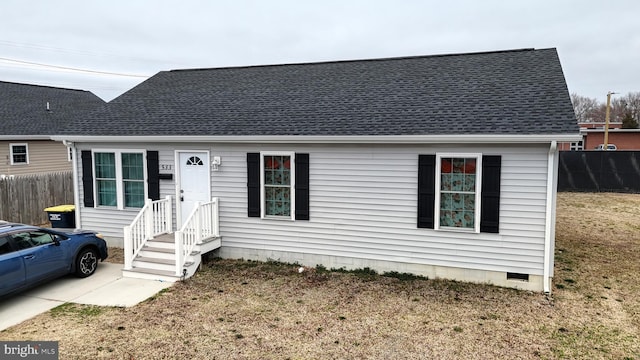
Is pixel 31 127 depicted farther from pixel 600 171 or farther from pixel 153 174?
pixel 600 171

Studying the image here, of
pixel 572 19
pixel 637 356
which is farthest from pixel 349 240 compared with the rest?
pixel 572 19

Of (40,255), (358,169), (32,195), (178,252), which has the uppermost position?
(358,169)

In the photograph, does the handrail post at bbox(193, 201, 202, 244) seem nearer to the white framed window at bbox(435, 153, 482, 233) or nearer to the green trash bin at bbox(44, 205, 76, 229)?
the white framed window at bbox(435, 153, 482, 233)

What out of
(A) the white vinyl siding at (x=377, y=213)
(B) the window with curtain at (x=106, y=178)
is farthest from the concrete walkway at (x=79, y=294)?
(B) the window with curtain at (x=106, y=178)

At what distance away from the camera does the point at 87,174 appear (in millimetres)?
10031

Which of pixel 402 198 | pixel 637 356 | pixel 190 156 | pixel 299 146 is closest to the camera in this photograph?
pixel 637 356

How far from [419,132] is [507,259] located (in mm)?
2740

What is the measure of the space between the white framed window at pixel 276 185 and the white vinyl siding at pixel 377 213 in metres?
0.20

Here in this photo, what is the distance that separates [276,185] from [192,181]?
2.04m

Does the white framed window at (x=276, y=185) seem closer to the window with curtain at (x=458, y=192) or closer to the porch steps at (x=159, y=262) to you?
the porch steps at (x=159, y=262)

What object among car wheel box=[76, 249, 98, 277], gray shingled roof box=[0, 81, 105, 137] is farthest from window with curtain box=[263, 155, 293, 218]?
gray shingled roof box=[0, 81, 105, 137]

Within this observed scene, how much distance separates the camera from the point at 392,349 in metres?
5.21

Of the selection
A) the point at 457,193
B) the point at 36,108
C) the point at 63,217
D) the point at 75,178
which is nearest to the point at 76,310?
the point at 75,178

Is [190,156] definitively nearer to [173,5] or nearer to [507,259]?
[507,259]
